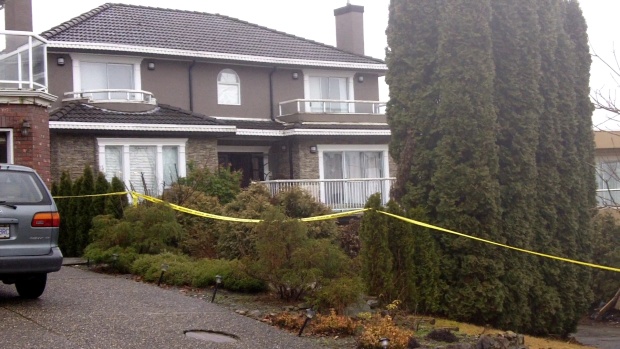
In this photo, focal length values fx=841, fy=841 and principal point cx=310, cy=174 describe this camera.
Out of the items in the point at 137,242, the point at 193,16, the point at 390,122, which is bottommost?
the point at 137,242

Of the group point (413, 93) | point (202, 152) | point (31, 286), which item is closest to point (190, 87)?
point (202, 152)

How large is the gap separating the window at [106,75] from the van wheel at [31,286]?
14965 mm

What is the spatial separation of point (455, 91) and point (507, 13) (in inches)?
71.9

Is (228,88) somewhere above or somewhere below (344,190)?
above

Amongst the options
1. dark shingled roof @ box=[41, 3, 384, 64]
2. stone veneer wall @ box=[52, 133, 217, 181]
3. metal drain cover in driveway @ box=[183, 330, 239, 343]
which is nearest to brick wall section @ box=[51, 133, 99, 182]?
stone veneer wall @ box=[52, 133, 217, 181]

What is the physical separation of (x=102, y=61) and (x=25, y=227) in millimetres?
16701

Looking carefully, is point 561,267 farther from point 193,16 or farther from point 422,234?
point 193,16

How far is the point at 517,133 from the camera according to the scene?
13.4 m

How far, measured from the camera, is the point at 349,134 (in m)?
29.5

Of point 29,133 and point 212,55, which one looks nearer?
point 29,133

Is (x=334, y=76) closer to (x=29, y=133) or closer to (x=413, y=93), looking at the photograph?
(x=29, y=133)

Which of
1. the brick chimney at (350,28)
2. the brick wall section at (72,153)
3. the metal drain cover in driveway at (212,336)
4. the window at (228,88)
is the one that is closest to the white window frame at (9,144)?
the brick wall section at (72,153)

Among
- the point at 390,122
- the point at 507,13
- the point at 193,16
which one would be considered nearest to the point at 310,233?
the point at 390,122

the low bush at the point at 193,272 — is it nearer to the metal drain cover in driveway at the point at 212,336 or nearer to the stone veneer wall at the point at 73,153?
the metal drain cover in driveway at the point at 212,336
